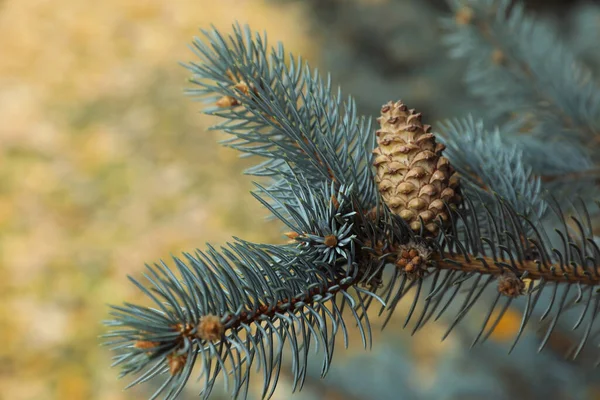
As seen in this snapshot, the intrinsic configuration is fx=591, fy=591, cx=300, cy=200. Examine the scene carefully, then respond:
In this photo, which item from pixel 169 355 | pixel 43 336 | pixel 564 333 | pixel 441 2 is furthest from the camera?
pixel 441 2

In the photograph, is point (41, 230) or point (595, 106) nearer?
point (595, 106)

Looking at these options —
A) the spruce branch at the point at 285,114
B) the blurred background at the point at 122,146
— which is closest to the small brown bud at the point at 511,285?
the spruce branch at the point at 285,114

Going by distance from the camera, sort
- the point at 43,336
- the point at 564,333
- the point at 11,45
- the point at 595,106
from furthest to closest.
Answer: the point at 11,45, the point at 43,336, the point at 564,333, the point at 595,106

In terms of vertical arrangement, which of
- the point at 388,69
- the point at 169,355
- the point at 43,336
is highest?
the point at 388,69

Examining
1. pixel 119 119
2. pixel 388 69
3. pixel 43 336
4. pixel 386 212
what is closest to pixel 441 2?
pixel 388 69

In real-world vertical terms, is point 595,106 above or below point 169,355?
above

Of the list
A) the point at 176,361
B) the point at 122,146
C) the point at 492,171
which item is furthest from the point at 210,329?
the point at 122,146

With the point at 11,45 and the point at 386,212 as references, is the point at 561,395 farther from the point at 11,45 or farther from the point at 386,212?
the point at 11,45

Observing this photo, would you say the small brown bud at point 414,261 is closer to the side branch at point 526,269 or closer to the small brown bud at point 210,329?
the side branch at point 526,269

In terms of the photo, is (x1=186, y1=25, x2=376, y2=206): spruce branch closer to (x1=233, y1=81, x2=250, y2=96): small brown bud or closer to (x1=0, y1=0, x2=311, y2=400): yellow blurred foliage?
(x1=233, y1=81, x2=250, y2=96): small brown bud
